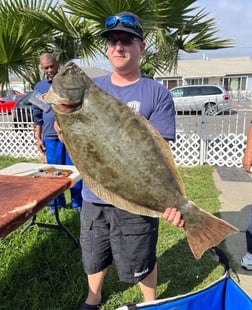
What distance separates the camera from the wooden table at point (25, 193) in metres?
2.20

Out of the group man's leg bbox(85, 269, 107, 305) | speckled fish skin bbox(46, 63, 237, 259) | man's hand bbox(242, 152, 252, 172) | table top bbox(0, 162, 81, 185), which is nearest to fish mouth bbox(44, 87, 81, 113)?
speckled fish skin bbox(46, 63, 237, 259)

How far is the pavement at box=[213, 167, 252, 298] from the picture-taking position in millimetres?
3500

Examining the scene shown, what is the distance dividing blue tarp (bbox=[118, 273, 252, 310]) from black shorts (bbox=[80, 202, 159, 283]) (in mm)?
434

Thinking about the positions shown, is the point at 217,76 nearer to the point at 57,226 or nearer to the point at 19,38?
the point at 19,38

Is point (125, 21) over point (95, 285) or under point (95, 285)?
over

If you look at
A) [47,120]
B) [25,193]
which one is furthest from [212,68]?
[25,193]

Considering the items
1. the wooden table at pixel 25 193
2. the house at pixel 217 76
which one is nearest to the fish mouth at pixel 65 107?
the wooden table at pixel 25 193

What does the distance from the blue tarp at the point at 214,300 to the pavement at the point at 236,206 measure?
1.67 feet

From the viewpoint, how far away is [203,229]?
1772 mm

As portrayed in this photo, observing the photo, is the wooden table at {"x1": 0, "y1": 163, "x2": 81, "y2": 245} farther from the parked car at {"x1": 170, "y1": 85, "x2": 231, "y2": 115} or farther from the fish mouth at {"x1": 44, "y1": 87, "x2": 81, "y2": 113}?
the parked car at {"x1": 170, "y1": 85, "x2": 231, "y2": 115}

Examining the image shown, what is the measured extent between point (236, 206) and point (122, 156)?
13.1 ft

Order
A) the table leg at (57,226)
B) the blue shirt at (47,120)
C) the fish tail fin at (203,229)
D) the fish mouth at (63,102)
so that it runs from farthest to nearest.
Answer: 1. the blue shirt at (47,120)
2. the table leg at (57,226)
3. the fish tail fin at (203,229)
4. the fish mouth at (63,102)

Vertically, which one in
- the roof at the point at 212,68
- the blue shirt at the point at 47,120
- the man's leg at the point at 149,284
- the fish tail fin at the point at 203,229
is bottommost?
the man's leg at the point at 149,284

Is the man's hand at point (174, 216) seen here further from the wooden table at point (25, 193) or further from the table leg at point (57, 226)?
the table leg at point (57, 226)
